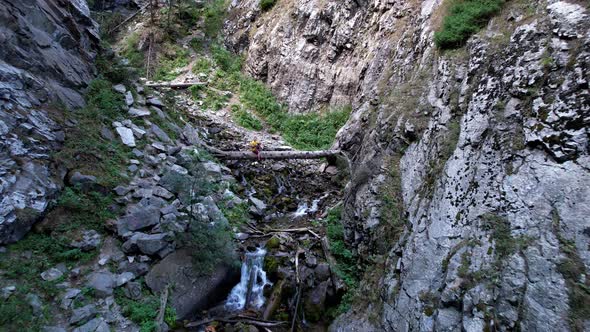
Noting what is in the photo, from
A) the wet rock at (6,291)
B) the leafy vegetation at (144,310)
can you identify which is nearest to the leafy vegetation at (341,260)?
the leafy vegetation at (144,310)

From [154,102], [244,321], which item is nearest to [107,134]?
[154,102]

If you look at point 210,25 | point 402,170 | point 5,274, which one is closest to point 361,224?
point 402,170

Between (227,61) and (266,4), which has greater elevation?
(266,4)

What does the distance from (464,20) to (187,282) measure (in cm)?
1045

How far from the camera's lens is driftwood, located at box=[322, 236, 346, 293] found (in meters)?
8.37

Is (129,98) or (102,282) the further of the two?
(129,98)

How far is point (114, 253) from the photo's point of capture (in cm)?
780

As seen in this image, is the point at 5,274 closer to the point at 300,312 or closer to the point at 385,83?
the point at 300,312

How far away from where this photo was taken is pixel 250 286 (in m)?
9.07

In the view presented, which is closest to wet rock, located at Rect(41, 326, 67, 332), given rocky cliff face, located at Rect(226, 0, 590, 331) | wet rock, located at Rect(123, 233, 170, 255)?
wet rock, located at Rect(123, 233, 170, 255)

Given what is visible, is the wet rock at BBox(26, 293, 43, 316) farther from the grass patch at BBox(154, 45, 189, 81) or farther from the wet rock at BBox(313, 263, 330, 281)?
the grass patch at BBox(154, 45, 189, 81)

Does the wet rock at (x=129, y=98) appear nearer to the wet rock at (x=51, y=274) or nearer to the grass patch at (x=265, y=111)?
the wet rock at (x=51, y=274)

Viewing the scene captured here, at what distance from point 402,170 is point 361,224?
76.7 inches

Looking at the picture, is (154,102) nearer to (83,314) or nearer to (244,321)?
(83,314)
